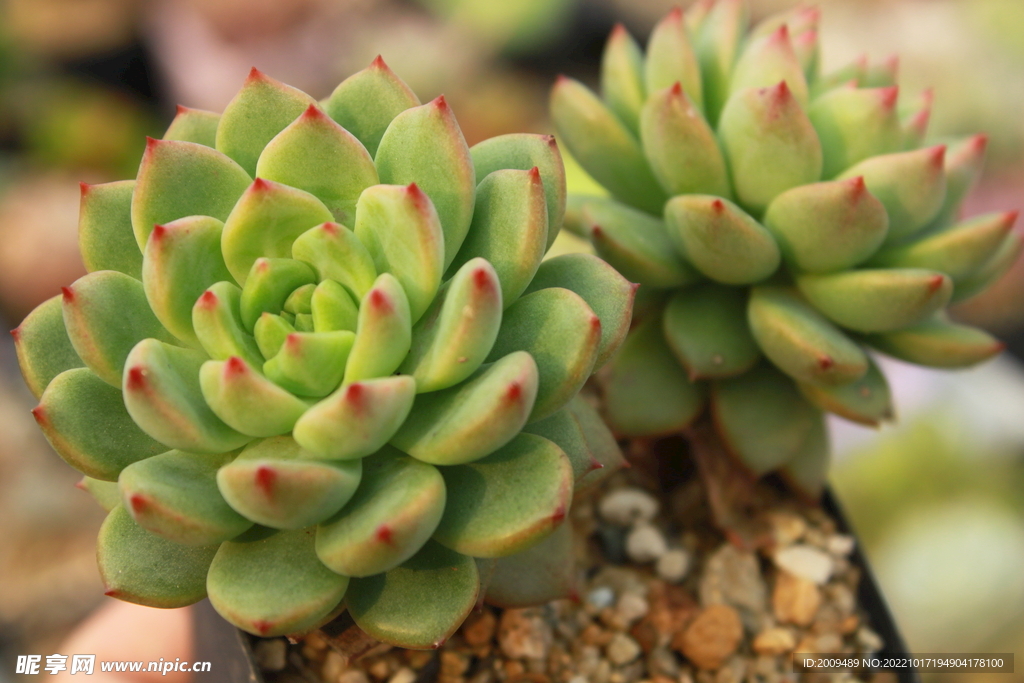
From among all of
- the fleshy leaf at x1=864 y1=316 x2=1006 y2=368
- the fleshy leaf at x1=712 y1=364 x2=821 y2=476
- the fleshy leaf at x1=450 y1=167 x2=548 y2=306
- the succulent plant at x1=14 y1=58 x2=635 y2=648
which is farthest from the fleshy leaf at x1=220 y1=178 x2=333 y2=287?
the fleshy leaf at x1=864 y1=316 x2=1006 y2=368

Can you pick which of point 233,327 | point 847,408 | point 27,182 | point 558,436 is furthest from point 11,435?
point 847,408

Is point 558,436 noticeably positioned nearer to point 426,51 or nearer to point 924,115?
point 924,115

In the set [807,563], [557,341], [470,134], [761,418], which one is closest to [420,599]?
[557,341]

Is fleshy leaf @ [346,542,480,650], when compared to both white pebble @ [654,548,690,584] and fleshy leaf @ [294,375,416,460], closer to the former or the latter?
fleshy leaf @ [294,375,416,460]

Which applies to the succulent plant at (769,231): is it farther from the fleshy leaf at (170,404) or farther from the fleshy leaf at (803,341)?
the fleshy leaf at (170,404)

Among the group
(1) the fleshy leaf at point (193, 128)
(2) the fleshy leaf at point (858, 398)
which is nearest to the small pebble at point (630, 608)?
(2) the fleshy leaf at point (858, 398)

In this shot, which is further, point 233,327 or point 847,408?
point 847,408

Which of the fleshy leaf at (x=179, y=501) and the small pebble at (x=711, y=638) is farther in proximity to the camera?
the small pebble at (x=711, y=638)
